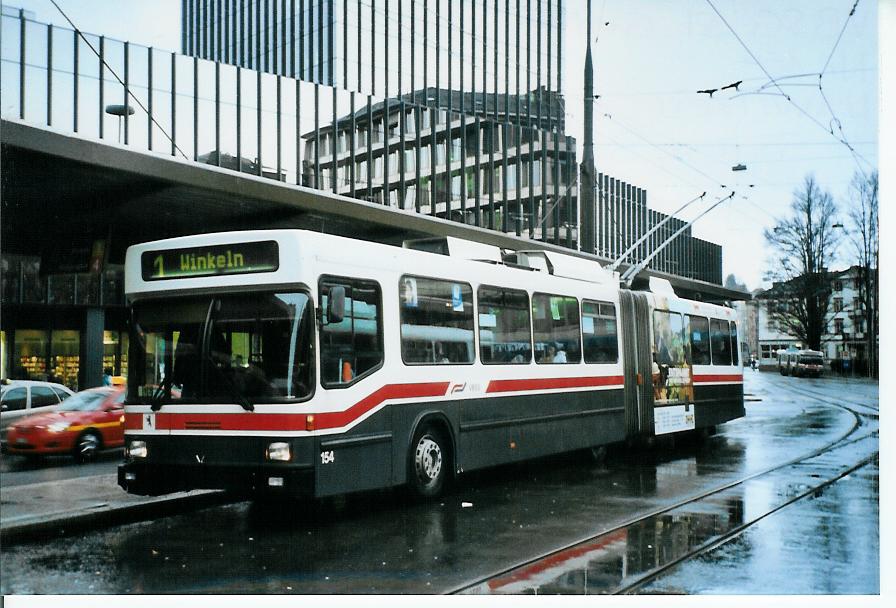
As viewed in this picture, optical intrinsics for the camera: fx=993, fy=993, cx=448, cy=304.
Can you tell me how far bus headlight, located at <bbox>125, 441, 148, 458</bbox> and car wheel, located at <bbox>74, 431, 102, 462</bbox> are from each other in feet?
17.7

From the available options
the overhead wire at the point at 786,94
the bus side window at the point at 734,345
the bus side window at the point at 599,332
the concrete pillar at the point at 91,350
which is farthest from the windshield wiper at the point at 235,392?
the bus side window at the point at 734,345

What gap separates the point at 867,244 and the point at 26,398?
9452mm

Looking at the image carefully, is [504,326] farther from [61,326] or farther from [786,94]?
[61,326]

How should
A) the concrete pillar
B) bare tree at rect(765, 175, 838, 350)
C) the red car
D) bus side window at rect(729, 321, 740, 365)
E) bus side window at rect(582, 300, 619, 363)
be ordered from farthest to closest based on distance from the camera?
bus side window at rect(729, 321, 740, 365)
bus side window at rect(582, 300, 619, 363)
the red car
bare tree at rect(765, 175, 838, 350)
the concrete pillar

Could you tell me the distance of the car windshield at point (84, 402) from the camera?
43.2 ft

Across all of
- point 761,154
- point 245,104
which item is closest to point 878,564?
point 761,154

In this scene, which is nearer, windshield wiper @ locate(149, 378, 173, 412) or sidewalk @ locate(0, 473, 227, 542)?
sidewalk @ locate(0, 473, 227, 542)

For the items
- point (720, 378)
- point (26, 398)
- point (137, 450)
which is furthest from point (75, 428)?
point (720, 378)

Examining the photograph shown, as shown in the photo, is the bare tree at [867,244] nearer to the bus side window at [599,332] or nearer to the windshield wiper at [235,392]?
the bus side window at [599,332]

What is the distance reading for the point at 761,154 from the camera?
14531 mm

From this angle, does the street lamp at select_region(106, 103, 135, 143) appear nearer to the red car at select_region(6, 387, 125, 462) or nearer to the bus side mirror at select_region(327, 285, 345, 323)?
the red car at select_region(6, 387, 125, 462)

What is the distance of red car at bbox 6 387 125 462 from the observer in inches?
515

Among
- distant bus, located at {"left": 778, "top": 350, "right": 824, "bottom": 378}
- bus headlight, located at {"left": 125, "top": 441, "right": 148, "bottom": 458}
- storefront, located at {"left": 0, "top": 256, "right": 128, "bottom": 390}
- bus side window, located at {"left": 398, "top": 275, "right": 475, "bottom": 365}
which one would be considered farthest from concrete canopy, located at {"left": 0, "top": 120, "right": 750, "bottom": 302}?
bus side window, located at {"left": 398, "top": 275, "right": 475, "bottom": 365}

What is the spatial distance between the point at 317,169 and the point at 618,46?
16.5 metres
